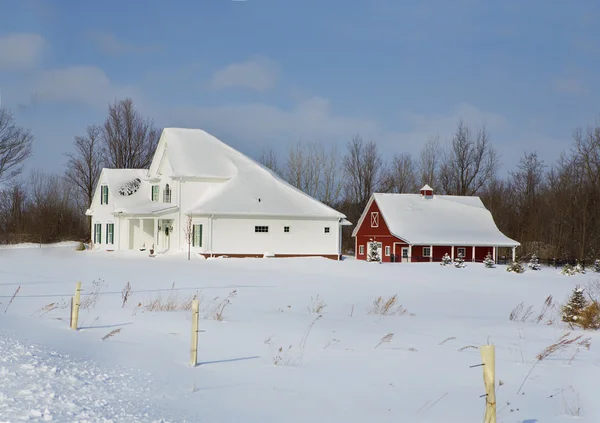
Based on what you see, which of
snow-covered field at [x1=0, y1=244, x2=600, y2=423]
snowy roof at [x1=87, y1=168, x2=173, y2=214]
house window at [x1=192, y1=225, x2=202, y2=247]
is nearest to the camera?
snow-covered field at [x1=0, y1=244, x2=600, y2=423]

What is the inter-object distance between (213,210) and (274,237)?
4100 mm

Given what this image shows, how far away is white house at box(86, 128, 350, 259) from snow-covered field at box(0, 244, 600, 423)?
63.2 ft

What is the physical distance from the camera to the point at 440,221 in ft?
157

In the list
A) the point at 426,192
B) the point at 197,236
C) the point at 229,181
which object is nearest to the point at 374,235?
the point at 426,192

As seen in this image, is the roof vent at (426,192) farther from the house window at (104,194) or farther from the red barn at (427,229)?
the house window at (104,194)

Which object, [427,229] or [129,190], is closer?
[427,229]

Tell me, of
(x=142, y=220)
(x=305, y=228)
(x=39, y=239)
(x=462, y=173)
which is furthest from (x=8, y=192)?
(x=462, y=173)

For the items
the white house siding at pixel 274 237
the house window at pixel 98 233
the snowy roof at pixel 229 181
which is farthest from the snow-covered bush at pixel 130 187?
the white house siding at pixel 274 237

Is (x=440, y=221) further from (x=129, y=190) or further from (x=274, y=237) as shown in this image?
(x=129, y=190)

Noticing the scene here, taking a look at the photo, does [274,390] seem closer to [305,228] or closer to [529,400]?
[529,400]

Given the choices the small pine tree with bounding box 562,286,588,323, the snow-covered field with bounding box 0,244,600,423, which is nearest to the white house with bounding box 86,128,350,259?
the snow-covered field with bounding box 0,244,600,423

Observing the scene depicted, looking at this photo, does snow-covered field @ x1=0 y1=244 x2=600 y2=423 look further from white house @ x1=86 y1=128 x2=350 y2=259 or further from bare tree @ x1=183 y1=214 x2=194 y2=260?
white house @ x1=86 y1=128 x2=350 y2=259

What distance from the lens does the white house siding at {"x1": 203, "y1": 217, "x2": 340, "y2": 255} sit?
3881cm

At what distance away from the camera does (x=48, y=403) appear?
20.8 ft
